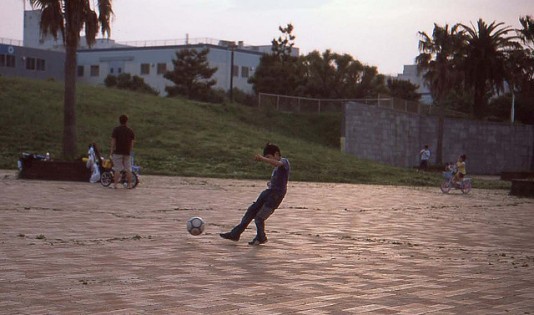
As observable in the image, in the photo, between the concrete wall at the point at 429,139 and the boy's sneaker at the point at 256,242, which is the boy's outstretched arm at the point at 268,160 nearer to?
the boy's sneaker at the point at 256,242

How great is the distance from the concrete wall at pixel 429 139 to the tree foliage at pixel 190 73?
2450 centimetres

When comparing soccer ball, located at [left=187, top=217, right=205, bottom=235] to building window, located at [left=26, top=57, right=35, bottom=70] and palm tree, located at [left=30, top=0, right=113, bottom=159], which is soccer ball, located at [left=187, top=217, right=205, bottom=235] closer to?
palm tree, located at [left=30, top=0, right=113, bottom=159]

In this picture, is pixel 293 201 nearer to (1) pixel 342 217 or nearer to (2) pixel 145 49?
(1) pixel 342 217

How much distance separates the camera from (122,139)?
22.7m

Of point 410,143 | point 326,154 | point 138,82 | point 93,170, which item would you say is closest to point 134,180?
point 93,170

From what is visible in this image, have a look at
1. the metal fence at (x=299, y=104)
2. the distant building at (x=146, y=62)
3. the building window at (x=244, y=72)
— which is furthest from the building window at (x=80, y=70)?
the metal fence at (x=299, y=104)

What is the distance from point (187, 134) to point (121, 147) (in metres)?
25.3

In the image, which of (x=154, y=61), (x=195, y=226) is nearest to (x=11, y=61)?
(x=154, y=61)

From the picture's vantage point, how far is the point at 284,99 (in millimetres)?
65750

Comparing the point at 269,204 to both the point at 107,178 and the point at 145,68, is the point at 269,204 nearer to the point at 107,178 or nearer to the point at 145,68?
the point at 107,178

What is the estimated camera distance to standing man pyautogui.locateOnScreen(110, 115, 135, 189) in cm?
2269

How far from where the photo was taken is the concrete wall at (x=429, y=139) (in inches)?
2201

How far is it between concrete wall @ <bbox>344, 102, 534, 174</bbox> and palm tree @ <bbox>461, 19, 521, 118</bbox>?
2125 millimetres

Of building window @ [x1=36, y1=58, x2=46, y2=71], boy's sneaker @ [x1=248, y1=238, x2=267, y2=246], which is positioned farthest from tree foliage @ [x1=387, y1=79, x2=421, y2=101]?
boy's sneaker @ [x1=248, y1=238, x2=267, y2=246]
